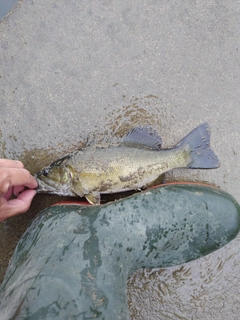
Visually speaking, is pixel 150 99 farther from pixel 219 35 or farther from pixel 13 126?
pixel 13 126

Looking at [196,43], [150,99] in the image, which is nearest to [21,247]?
[150,99]

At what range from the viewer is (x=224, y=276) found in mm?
2883

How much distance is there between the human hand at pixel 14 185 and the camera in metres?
2.17

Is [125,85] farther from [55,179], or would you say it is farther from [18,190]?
[18,190]

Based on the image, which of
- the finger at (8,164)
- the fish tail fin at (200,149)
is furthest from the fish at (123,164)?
the finger at (8,164)

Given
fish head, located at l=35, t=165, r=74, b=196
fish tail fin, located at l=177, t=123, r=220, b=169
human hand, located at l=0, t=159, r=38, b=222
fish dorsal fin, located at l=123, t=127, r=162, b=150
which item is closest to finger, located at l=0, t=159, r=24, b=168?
human hand, located at l=0, t=159, r=38, b=222

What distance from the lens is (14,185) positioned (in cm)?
230

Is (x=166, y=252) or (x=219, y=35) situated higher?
(x=219, y=35)

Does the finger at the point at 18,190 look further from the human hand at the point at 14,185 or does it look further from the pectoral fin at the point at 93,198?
the pectoral fin at the point at 93,198

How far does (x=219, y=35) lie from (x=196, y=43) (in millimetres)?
205

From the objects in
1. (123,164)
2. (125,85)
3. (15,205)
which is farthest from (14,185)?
(125,85)

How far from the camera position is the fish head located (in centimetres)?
253

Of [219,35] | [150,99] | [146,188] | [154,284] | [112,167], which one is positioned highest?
[219,35]

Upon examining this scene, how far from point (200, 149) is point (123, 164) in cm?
63
